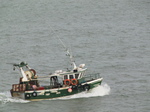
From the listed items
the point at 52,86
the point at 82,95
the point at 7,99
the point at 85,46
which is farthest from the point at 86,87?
the point at 85,46

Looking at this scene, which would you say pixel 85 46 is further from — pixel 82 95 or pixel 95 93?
pixel 82 95

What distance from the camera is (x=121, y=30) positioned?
9156 cm

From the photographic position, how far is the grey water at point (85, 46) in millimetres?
54528

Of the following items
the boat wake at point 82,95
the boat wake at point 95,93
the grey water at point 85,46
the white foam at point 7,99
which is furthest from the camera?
the boat wake at point 95,93

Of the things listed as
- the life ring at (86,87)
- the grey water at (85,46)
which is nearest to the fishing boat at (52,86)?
the life ring at (86,87)

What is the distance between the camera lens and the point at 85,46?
7938cm

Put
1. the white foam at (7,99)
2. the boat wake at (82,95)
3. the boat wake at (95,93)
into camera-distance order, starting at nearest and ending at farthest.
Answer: the white foam at (7,99) → the boat wake at (82,95) → the boat wake at (95,93)

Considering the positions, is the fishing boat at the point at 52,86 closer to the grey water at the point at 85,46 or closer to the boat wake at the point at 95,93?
the boat wake at the point at 95,93

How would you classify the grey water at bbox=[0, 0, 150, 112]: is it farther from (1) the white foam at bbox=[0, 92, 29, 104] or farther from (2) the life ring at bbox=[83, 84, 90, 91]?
(2) the life ring at bbox=[83, 84, 90, 91]

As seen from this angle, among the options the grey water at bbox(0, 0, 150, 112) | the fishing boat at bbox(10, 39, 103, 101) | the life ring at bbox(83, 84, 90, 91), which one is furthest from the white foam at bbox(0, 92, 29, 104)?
the life ring at bbox(83, 84, 90, 91)

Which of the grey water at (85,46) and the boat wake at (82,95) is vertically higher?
the grey water at (85,46)

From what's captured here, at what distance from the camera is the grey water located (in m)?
54.5

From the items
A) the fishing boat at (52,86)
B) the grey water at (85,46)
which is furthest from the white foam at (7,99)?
the fishing boat at (52,86)

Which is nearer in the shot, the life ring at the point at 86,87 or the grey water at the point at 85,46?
the grey water at the point at 85,46
